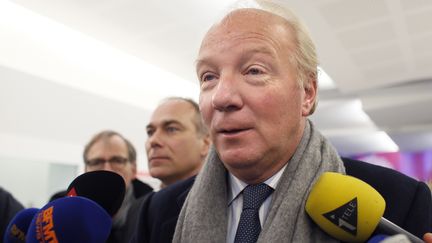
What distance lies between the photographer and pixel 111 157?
2164 mm

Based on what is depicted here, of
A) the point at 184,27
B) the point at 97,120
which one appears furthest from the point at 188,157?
the point at 97,120

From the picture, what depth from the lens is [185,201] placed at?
1.00 metres

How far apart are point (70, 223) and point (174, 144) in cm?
122

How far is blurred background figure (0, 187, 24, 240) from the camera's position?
1.85 m

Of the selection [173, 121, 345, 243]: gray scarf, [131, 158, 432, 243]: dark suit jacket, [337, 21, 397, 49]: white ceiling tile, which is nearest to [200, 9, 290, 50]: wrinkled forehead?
[173, 121, 345, 243]: gray scarf

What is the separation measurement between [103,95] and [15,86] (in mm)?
950

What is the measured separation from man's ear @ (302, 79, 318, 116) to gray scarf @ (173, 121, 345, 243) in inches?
1.9

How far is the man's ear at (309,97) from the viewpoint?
95cm

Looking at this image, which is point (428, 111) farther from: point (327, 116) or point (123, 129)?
point (123, 129)

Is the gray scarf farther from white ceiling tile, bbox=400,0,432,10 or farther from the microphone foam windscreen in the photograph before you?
white ceiling tile, bbox=400,0,432,10

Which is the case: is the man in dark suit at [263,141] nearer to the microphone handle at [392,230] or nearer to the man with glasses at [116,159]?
the microphone handle at [392,230]

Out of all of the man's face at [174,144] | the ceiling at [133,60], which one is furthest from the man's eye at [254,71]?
the ceiling at [133,60]

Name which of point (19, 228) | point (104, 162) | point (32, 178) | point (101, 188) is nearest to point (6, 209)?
point (104, 162)

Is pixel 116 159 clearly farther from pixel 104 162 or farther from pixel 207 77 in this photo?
pixel 207 77
